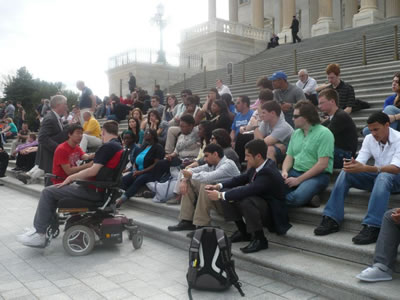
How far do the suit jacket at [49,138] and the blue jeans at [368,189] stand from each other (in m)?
4.47

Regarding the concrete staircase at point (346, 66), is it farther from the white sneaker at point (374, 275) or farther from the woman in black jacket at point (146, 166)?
the white sneaker at point (374, 275)

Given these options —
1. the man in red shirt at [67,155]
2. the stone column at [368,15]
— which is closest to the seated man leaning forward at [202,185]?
the man in red shirt at [67,155]

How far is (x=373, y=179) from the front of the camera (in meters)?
4.41

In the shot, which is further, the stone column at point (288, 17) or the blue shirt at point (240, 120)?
the stone column at point (288, 17)

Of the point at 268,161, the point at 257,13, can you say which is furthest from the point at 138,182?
the point at 257,13

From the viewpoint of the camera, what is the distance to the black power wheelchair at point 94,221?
16.8 ft

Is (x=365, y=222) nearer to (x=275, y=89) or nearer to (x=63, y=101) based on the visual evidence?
(x=275, y=89)

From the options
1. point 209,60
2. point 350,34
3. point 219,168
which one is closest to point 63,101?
point 219,168

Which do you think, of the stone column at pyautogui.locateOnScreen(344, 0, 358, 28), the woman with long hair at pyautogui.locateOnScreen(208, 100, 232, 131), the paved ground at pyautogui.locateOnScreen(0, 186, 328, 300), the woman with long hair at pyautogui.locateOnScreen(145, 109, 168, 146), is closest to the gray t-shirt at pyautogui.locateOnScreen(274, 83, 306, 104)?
the woman with long hair at pyautogui.locateOnScreen(208, 100, 232, 131)

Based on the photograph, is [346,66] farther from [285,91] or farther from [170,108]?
[285,91]

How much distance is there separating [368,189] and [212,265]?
1999mm

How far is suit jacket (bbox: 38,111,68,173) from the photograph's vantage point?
6646mm

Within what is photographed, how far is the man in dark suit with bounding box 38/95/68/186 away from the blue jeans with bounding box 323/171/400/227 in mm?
4485

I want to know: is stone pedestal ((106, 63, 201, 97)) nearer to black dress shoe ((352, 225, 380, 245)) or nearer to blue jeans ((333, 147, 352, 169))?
blue jeans ((333, 147, 352, 169))
